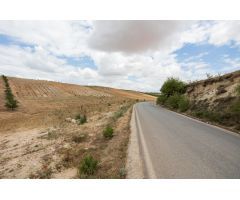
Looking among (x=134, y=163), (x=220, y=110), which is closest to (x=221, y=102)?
(x=220, y=110)

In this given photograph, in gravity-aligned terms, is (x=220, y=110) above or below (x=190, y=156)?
above

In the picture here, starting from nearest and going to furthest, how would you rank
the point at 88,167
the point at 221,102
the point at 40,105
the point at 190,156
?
1. the point at 88,167
2. the point at 190,156
3. the point at 221,102
4. the point at 40,105

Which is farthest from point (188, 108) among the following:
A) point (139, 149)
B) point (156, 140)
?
point (139, 149)

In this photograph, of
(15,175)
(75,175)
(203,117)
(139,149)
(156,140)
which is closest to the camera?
(75,175)

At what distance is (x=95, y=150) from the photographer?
327 inches

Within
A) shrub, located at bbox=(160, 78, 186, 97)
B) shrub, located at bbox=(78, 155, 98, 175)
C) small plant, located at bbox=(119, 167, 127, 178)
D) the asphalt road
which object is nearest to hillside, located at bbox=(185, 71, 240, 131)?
the asphalt road

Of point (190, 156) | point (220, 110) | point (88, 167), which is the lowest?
point (88, 167)

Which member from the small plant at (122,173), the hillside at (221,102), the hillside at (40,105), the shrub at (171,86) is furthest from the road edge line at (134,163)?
the shrub at (171,86)

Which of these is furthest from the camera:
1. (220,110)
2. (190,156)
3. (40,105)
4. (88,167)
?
(40,105)

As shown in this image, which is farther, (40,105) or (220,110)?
(40,105)

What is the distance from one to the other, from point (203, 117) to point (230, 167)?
12469mm

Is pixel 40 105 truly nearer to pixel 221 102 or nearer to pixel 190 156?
pixel 221 102
